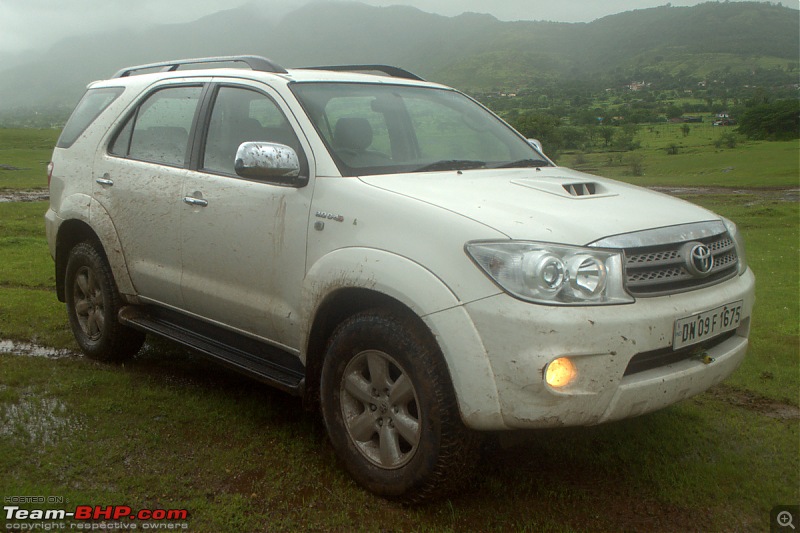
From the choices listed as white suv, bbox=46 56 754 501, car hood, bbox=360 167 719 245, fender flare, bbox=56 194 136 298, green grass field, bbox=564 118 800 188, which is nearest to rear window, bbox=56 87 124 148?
white suv, bbox=46 56 754 501

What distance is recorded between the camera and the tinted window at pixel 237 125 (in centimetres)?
416

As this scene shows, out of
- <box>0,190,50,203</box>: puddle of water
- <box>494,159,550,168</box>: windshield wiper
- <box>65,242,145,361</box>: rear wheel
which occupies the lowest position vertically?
<box>0,190,50,203</box>: puddle of water

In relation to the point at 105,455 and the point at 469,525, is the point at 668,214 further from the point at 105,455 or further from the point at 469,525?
the point at 105,455

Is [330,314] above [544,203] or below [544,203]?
below

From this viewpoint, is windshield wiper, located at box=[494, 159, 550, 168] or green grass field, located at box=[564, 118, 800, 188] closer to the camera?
windshield wiper, located at box=[494, 159, 550, 168]

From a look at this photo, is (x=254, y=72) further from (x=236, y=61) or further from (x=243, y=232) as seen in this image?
(x=243, y=232)

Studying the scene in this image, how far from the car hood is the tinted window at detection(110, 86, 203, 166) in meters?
1.53

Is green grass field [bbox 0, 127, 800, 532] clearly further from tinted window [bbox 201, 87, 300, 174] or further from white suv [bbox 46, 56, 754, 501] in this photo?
tinted window [bbox 201, 87, 300, 174]

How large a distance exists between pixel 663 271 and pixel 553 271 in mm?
551

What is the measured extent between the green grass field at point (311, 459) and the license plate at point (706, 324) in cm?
77

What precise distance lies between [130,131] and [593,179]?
2999mm

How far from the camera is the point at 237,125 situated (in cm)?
438

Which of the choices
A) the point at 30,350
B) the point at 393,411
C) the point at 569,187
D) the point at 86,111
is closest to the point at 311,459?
the point at 393,411

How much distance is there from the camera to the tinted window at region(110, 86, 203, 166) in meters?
4.68
